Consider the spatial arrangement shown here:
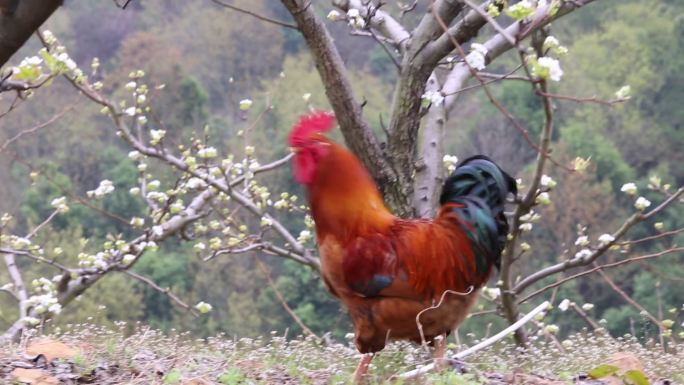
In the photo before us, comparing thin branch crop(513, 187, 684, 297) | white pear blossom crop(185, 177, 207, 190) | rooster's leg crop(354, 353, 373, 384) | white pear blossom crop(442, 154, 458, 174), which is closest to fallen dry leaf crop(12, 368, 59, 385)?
rooster's leg crop(354, 353, 373, 384)

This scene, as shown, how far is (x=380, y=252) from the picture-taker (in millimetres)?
4805

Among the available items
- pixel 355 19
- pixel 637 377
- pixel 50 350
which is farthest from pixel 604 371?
pixel 355 19

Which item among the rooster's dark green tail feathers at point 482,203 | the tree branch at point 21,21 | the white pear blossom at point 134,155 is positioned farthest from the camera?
the white pear blossom at point 134,155

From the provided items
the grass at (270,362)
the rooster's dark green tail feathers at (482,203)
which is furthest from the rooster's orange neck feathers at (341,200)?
the grass at (270,362)

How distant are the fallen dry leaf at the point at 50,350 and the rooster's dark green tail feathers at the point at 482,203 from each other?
2013 millimetres

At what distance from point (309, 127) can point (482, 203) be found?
3.16 feet

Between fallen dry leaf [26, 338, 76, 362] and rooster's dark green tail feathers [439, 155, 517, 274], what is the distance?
6.60 ft

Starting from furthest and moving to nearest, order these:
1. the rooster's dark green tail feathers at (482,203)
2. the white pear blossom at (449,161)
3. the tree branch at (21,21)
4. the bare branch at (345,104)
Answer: the white pear blossom at (449,161) → the bare branch at (345,104) → the rooster's dark green tail feathers at (482,203) → the tree branch at (21,21)

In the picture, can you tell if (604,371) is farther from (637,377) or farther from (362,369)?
(362,369)

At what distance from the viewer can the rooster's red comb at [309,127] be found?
15.9ft

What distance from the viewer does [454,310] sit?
16.0ft

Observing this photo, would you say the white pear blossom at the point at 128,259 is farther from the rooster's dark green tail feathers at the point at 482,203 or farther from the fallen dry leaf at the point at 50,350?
the rooster's dark green tail feathers at the point at 482,203

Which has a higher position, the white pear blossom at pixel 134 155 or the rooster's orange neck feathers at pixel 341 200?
the rooster's orange neck feathers at pixel 341 200

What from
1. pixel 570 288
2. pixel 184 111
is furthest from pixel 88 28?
pixel 570 288
